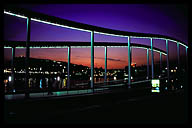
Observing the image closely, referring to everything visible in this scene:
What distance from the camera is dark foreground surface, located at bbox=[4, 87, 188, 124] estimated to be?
21.2 feet

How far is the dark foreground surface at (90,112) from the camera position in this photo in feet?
21.2

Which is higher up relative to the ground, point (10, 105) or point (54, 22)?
point (54, 22)

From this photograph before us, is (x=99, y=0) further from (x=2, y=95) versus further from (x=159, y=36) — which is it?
(x=159, y=36)

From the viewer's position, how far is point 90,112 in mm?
8047

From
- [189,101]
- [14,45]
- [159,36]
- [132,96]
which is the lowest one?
[132,96]

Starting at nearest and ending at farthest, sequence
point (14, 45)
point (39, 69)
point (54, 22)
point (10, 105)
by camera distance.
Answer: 1. point (10, 105)
2. point (54, 22)
3. point (14, 45)
4. point (39, 69)

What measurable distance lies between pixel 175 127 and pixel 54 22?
1228 cm

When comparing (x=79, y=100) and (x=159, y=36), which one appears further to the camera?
(x=159, y=36)

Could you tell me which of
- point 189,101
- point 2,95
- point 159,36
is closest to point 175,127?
point 189,101

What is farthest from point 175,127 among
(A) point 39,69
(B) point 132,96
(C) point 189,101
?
(A) point 39,69

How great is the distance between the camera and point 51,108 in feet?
30.4

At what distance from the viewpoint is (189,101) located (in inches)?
200

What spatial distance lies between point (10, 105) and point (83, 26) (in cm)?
1000

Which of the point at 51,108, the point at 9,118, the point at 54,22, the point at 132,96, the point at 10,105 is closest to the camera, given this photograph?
the point at 9,118
